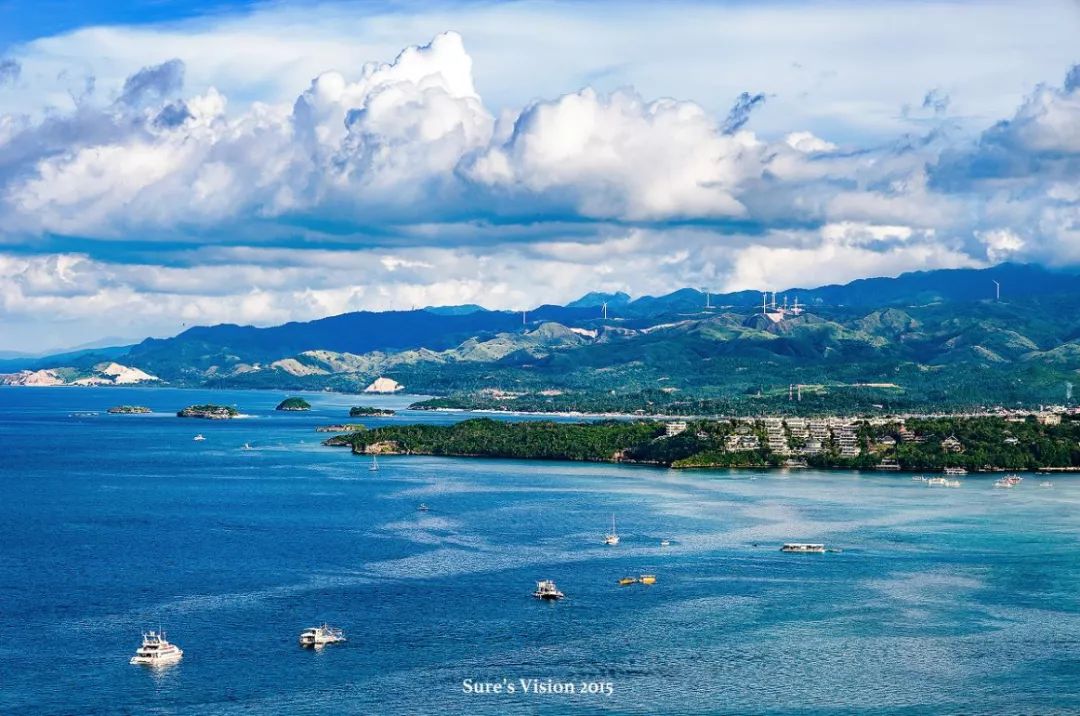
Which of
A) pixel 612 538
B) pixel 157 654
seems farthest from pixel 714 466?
pixel 157 654

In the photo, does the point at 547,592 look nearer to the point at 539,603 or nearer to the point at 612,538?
the point at 539,603

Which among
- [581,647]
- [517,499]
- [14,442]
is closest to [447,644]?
[581,647]

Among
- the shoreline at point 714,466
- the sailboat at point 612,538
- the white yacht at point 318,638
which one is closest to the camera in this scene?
the white yacht at point 318,638

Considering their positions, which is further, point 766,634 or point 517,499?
point 517,499

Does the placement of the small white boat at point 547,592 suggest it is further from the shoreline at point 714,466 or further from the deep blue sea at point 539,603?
the shoreline at point 714,466

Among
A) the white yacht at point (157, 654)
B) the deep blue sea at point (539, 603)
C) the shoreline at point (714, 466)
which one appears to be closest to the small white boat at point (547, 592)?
the deep blue sea at point (539, 603)

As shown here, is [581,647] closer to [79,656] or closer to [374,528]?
[79,656]

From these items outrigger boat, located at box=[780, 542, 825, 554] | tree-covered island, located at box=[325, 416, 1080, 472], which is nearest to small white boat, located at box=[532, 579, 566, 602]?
outrigger boat, located at box=[780, 542, 825, 554]

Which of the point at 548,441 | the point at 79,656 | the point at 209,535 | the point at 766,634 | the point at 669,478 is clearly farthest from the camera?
the point at 548,441
